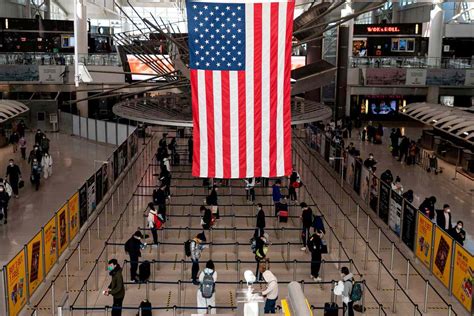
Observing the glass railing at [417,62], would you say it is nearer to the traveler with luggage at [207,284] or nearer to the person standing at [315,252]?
the person standing at [315,252]

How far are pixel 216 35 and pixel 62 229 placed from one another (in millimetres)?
7719

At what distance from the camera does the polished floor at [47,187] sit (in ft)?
58.2

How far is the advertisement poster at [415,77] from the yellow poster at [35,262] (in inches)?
1357

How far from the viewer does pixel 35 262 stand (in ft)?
42.7

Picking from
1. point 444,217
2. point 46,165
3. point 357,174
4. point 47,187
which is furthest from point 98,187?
point 444,217

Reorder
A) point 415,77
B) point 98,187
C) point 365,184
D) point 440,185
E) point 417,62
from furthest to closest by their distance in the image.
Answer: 1. point 417,62
2. point 415,77
3. point 440,185
4. point 365,184
5. point 98,187

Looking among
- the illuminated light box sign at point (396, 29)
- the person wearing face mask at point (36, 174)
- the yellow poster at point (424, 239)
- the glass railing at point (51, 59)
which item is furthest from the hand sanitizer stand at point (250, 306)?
the illuminated light box sign at point (396, 29)

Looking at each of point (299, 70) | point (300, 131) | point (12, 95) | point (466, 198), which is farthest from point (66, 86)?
point (466, 198)

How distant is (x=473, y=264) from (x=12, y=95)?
38217 millimetres

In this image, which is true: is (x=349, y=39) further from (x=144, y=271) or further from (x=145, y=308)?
(x=145, y=308)

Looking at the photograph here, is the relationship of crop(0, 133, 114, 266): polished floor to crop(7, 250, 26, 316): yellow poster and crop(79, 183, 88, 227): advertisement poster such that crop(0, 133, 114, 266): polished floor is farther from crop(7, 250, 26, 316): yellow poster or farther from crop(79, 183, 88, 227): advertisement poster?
crop(7, 250, 26, 316): yellow poster

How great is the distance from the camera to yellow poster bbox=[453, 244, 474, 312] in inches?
490

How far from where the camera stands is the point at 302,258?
16422 millimetres

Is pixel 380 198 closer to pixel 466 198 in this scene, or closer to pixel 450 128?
pixel 466 198
